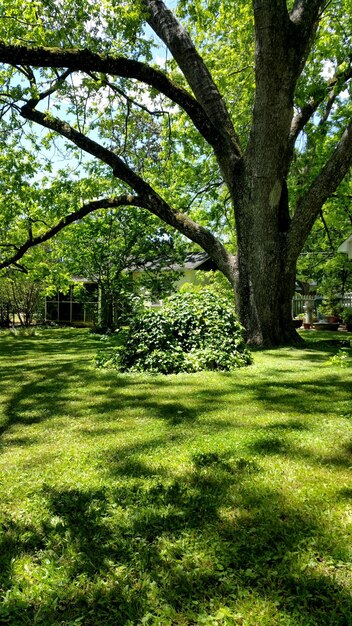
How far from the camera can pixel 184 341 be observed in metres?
8.55

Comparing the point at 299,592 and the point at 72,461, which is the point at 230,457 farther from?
the point at 299,592

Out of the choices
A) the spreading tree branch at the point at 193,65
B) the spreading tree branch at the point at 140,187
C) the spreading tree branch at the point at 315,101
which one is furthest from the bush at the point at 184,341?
the spreading tree branch at the point at 315,101

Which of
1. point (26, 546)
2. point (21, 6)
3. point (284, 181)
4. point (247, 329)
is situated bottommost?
point (26, 546)

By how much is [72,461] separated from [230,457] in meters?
1.32

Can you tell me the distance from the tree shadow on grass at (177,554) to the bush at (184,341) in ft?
15.3

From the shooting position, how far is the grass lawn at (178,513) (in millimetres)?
2047

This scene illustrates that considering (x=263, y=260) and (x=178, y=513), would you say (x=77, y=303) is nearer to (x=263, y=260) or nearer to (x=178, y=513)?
(x=263, y=260)

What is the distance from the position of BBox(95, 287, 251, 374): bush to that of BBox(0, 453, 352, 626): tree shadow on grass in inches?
184

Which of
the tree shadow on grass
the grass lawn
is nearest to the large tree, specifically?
the grass lawn

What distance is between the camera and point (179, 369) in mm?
7781

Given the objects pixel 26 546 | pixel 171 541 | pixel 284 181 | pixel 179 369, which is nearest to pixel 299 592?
pixel 171 541

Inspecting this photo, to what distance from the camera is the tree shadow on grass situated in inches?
79.4

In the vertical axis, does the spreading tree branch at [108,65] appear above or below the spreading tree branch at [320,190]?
above

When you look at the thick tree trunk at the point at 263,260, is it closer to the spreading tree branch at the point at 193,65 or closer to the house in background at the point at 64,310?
the spreading tree branch at the point at 193,65
